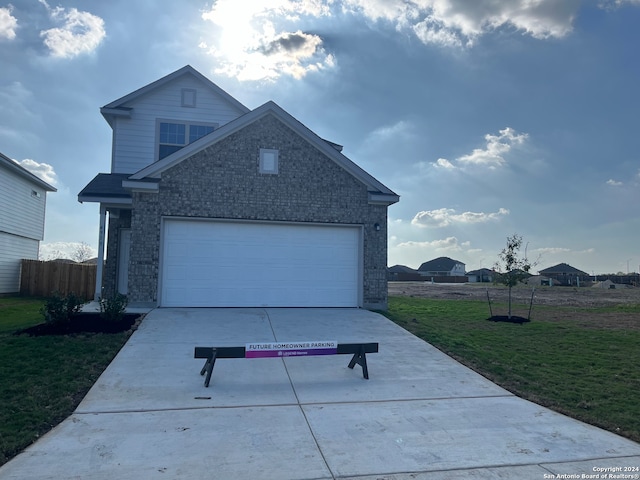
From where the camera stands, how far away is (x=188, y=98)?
17.4m

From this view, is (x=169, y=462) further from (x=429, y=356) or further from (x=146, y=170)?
(x=146, y=170)

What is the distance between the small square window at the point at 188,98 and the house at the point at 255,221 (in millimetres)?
4472

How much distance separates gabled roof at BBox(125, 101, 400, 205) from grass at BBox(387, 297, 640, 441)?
3.90 m

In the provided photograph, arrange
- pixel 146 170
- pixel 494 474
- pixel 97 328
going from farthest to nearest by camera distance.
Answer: pixel 146 170
pixel 97 328
pixel 494 474

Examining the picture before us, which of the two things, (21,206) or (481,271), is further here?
(481,271)

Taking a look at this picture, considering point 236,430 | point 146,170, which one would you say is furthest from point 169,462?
point 146,170

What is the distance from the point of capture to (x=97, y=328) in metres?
10.2

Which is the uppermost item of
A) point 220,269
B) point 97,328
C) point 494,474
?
point 220,269

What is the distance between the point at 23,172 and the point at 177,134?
37.1ft

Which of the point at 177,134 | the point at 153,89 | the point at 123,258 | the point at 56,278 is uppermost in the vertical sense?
the point at 153,89

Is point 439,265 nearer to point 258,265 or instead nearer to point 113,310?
point 258,265

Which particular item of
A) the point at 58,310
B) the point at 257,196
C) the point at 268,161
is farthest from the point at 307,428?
the point at 268,161

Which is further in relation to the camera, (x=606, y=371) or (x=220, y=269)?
(x=220, y=269)

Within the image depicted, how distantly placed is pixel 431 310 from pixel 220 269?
760cm
